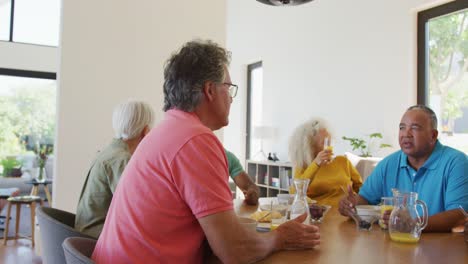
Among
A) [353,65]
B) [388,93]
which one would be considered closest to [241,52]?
[353,65]

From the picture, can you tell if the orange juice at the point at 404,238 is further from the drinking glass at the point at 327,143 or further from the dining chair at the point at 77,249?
the drinking glass at the point at 327,143

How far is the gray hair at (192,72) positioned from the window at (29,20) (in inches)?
287

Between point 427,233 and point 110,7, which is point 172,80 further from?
point 110,7

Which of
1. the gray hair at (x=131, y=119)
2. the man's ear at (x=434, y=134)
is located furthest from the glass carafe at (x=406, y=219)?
the gray hair at (x=131, y=119)

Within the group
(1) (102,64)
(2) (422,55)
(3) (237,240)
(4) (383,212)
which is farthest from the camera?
(2) (422,55)

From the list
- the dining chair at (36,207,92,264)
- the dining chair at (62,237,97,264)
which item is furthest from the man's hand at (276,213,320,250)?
the dining chair at (36,207,92,264)

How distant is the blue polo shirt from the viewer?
1.79m

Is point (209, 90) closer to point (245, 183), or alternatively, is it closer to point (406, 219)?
point (406, 219)

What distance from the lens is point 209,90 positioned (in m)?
1.27

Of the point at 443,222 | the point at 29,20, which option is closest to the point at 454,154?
the point at 443,222

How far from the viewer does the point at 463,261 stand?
118 cm

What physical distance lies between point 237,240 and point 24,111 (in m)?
8.05

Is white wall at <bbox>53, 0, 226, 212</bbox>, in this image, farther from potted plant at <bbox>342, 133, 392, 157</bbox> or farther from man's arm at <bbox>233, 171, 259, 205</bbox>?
potted plant at <bbox>342, 133, 392, 157</bbox>

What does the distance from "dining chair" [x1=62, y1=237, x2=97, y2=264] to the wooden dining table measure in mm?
485
